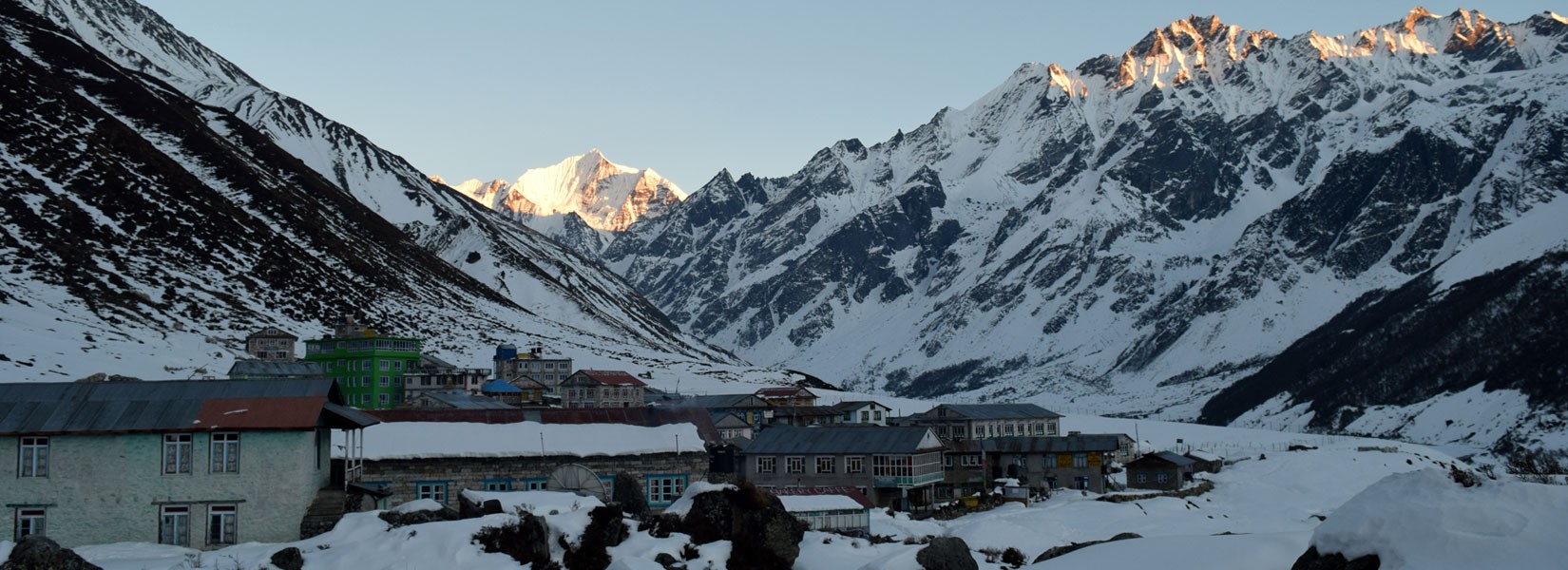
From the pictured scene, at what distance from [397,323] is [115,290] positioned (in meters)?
34.6

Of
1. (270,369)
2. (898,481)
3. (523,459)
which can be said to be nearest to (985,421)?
(898,481)

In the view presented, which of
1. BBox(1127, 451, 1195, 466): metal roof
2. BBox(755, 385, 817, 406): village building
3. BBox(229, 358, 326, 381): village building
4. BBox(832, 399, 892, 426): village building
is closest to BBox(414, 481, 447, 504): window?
BBox(229, 358, 326, 381): village building

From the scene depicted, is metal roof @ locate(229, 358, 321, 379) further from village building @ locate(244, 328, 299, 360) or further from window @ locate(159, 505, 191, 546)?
window @ locate(159, 505, 191, 546)

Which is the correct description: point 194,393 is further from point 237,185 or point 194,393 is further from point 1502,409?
point 1502,409

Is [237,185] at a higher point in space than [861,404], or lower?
higher

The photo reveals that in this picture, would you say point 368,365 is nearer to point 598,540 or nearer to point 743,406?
point 743,406

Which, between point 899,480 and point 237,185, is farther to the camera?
point 237,185

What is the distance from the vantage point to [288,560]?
2748 cm

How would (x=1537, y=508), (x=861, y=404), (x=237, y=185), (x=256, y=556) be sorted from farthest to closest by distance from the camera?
(x=237, y=185)
(x=861, y=404)
(x=256, y=556)
(x=1537, y=508)

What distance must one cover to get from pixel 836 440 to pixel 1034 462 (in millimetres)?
20613

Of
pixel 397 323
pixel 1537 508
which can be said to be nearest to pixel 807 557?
pixel 1537 508

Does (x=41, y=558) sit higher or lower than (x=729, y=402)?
lower

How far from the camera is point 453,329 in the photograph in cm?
14962

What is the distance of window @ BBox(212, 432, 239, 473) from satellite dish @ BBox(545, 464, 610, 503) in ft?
41.1
